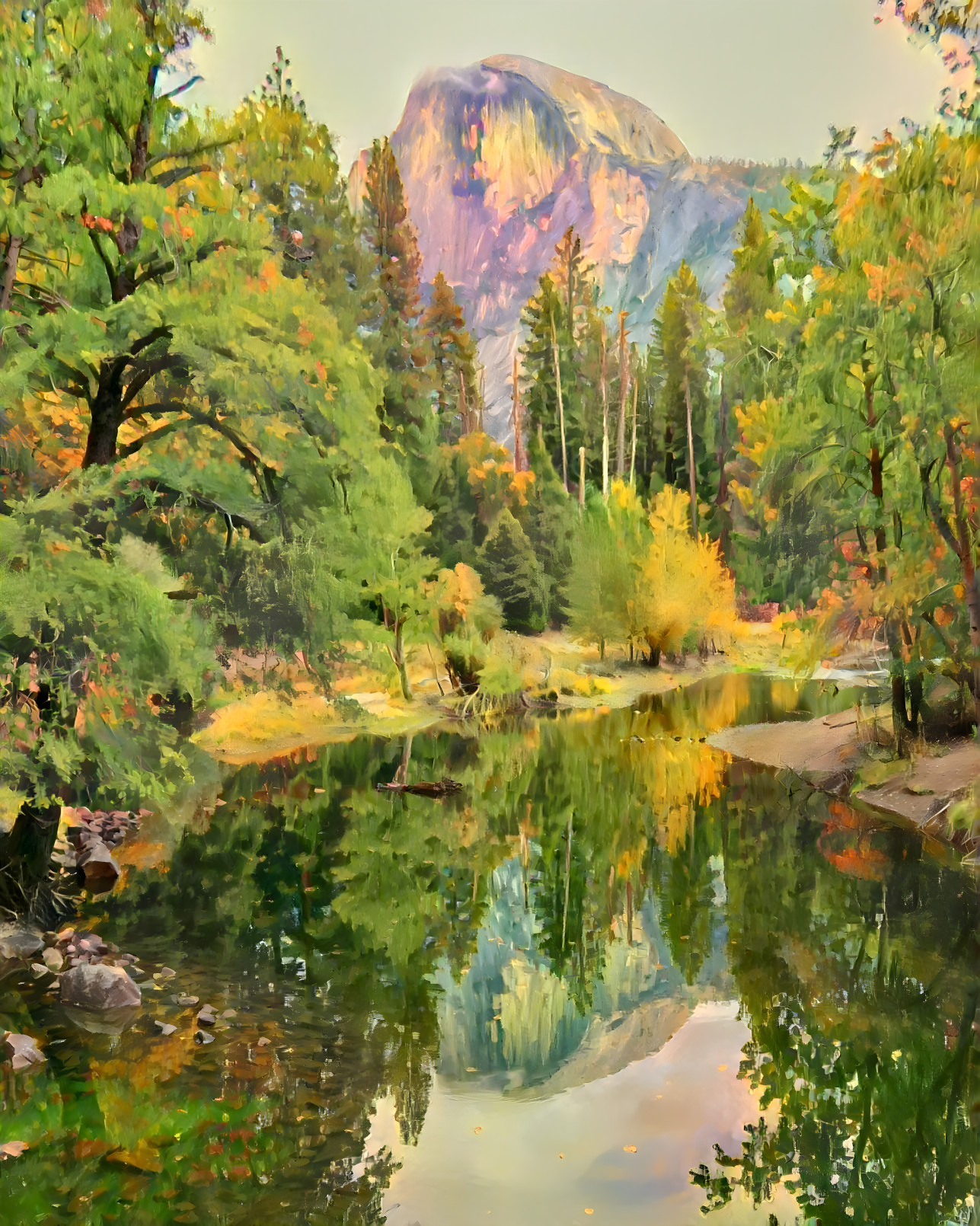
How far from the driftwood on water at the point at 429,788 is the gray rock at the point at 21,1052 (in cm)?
1290

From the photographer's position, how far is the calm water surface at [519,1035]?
782cm

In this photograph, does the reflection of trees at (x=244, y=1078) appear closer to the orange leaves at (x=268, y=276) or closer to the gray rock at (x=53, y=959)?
the gray rock at (x=53, y=959)

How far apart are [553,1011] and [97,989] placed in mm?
5040

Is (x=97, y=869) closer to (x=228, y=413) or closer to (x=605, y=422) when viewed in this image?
(x=228, y=413)

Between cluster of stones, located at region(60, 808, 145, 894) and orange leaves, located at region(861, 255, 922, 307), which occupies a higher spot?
orange leaves, located at region(861, 255, 922, 307)

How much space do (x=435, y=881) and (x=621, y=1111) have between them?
7.18m

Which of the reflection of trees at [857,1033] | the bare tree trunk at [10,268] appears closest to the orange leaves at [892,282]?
the reflection of trees at [857,1033]

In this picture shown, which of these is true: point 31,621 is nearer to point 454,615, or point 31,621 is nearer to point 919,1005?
point 919,1005

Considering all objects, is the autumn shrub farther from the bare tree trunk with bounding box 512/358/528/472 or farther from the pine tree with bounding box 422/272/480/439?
the bare tree trunk with bounding box 512/358/528/472

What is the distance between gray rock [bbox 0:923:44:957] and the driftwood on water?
34.9 ft

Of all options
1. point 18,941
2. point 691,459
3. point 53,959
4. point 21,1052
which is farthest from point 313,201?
point 21,1052

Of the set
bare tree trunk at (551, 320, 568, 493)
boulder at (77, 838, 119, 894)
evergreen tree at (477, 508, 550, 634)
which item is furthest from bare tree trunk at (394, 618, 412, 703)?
bare tree trunk at (551, 320, 568, 493)

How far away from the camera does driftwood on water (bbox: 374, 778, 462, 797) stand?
73.0 feet

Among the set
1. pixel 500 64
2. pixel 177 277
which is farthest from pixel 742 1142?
pixel 500 64
